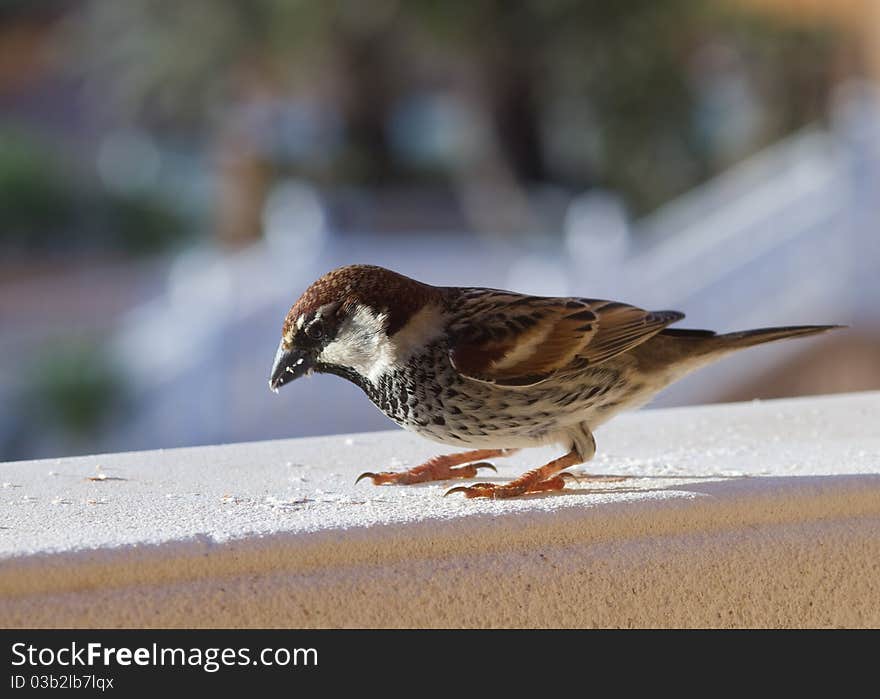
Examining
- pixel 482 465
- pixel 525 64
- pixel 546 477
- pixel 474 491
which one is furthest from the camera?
pixel 525 64

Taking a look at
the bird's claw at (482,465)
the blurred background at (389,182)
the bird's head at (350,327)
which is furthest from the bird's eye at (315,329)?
the blurred background at (389,182)

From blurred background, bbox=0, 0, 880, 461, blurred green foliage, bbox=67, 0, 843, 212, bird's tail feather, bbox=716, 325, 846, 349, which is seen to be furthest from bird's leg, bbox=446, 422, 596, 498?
blurred green foliage, bbox=67, 0, 843, 212

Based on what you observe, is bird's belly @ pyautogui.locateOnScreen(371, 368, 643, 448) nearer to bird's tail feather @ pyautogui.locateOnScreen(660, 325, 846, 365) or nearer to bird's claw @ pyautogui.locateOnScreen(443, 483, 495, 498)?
bird's claw @ pyautogui.locateOnScreen(443, 483, 495, 498)

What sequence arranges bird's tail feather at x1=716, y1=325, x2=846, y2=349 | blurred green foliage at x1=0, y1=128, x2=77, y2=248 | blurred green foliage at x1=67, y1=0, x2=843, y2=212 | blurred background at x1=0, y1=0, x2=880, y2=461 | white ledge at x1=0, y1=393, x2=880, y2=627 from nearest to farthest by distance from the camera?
white ledge at x1=0, y1=393, x2=880, y2=627 < bird's tail feather at x1=716, y1=325, x2=846, y2=349 < blurred background at x1=0, y1=0, x2=880, y2=461 < blurred green foliage at x1=67, y1=0, x2=843, y2=212 < blurred green foliage at x1=0, y1=128, x2=77, y2=248

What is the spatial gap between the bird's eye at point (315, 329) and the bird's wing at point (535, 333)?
0.83 feet

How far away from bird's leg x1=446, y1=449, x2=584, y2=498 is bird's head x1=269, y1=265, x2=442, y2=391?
0.96 feet

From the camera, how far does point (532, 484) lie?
248 cm

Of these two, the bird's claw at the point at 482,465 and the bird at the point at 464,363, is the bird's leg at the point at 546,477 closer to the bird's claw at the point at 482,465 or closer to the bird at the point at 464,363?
the bird at the point at 464,363

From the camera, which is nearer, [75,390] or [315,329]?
[315,329]

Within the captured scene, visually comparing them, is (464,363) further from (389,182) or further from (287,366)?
(389,182)

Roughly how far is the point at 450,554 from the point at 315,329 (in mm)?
649

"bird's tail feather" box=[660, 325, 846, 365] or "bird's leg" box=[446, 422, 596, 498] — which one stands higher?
"bird's tail feather" box=[660, 325, 846, 365]

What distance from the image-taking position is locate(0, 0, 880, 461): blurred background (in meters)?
8.99

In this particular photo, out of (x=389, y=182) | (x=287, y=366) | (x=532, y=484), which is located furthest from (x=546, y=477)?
(x=389, y=182)
